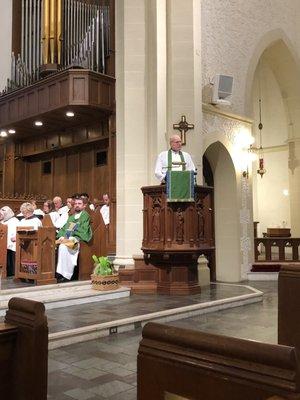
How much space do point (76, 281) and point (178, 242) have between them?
179 cm

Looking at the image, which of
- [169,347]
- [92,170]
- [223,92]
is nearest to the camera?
[169,347]

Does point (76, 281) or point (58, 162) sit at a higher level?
point (58, 162)

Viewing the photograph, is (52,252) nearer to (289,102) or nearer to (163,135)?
(163,135)

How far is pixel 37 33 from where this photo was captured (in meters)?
11.3

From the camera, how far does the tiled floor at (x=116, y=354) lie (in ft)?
9.98

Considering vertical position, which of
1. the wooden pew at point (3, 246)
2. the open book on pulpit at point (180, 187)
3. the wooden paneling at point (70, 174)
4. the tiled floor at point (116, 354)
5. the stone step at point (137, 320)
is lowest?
the tiled floor at point (116, 354)

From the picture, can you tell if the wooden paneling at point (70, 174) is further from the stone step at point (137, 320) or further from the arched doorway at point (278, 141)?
the arched doorway at point (278, 141)

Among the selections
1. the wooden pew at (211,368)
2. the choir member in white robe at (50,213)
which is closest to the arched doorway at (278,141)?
the choir member in white robe at (50,213)

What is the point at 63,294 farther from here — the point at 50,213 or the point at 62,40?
the point at 62,40

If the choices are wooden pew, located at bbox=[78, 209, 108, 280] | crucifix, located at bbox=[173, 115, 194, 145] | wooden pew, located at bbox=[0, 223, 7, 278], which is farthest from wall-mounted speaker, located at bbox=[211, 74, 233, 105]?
wooden pew, located at bbox=[0, 223, 7, 278]

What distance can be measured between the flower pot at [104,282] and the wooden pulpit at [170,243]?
0.46 metres

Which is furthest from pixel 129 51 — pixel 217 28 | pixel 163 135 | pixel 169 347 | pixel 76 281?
pixel 169 347

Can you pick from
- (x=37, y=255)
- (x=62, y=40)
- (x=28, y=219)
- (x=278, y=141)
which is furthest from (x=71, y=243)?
(x=278, y=141)

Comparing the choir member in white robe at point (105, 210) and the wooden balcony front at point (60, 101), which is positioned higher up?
the wooden balcony front at point (60, 101)
